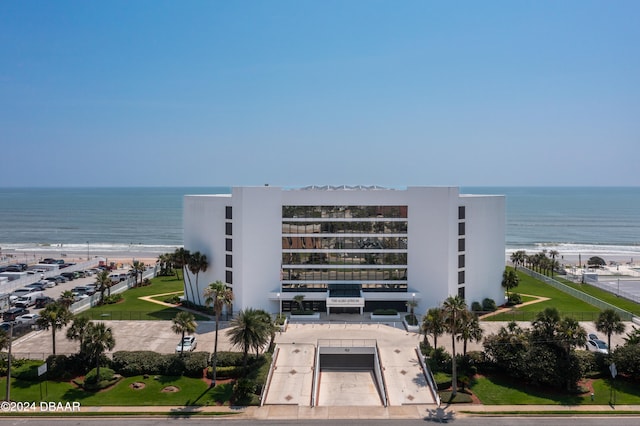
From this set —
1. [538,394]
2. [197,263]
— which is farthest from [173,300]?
[538,394]

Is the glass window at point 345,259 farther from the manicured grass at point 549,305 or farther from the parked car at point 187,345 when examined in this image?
the parked car at point 187,345

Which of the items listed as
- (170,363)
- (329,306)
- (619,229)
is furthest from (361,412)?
(619,229)

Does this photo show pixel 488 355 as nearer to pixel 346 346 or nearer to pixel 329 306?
pixel 346 346

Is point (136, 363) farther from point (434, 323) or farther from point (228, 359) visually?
point (434, 323)

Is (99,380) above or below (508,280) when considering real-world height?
below

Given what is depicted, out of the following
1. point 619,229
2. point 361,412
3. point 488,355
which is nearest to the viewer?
point 361,412

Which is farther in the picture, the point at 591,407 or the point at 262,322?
the point at 262,322
